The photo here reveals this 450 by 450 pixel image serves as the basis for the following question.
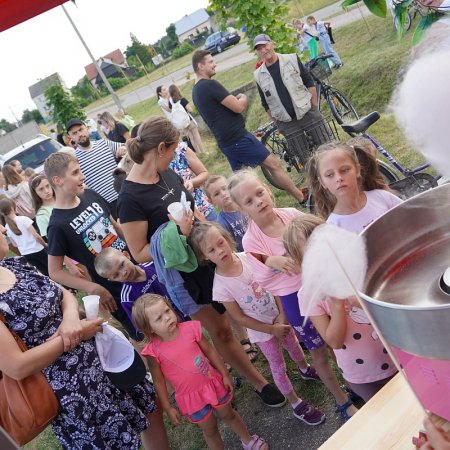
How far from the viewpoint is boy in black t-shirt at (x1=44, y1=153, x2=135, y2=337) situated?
2.94 meters

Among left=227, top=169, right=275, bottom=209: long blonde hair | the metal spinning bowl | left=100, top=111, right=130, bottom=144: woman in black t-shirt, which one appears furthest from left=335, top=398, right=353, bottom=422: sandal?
left=100, top=111, right=130, bottom=144: woman in black t-shirt

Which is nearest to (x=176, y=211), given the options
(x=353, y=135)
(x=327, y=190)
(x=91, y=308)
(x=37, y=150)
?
(x=91, y=308)

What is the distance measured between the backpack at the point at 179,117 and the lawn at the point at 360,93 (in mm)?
798

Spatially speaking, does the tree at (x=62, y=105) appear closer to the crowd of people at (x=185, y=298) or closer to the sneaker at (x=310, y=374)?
the crowd of people at (x=185, y=298)

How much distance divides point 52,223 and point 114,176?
46.7 inches

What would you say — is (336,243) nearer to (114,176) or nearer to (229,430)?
(229,430)

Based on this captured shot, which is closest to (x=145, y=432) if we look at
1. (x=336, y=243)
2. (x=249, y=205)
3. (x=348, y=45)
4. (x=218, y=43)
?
(x=249, y=205)

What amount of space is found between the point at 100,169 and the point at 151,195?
1841mm

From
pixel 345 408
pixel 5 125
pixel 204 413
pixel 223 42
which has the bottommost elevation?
pixel 345 408

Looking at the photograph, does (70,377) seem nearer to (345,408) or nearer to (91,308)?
(91,308)

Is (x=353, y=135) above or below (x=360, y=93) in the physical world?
above

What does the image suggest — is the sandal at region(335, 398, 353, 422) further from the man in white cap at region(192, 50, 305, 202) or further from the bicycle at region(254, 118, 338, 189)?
the bicycle at region(254, 118, 338, 189)

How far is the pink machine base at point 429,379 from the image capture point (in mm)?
875

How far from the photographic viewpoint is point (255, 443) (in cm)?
261
